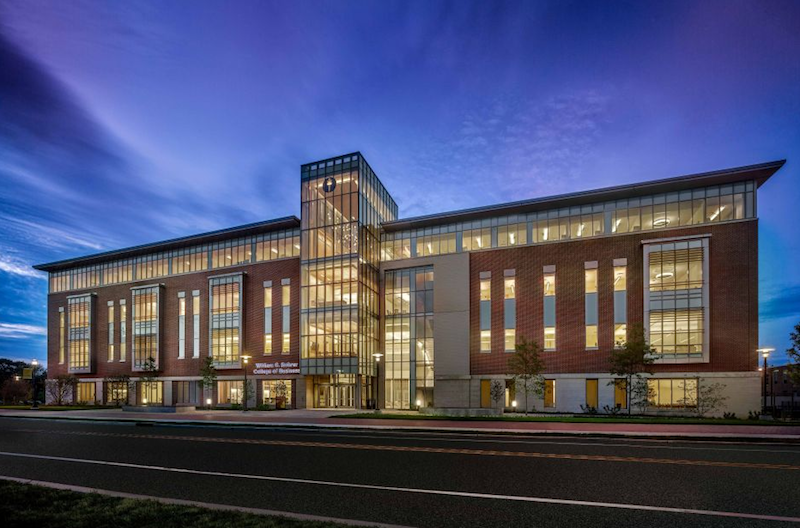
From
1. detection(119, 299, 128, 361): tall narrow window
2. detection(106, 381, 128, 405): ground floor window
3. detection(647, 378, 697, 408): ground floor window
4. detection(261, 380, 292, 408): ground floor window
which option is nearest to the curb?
detection(261, 380, 292, 408): ground floor window

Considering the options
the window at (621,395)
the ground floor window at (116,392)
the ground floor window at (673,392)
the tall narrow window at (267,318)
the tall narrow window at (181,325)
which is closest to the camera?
the ground floor window at (673,392)

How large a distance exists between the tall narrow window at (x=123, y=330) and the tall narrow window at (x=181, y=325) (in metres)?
9.59

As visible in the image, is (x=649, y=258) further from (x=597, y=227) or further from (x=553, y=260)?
(x=553, y=260)

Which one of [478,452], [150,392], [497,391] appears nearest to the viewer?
[478,452]

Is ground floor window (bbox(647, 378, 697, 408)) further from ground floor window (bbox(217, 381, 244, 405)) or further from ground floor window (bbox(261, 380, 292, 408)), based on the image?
ground floor window (bbox(217, 381, 244, 405))

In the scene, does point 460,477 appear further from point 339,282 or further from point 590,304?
point 339,282

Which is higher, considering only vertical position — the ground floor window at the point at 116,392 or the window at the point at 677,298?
the window at the point at 677,298

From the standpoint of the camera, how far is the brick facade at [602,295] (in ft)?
122

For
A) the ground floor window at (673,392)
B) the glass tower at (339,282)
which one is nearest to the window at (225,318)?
the glass tower at (339,282)

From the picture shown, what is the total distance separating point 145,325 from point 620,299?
5534cm

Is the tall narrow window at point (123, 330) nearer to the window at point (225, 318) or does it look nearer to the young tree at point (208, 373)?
the window at point (225, 318)

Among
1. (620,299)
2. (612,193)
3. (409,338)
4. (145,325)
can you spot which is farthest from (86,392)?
(612,193)

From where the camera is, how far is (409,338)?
48.2 m

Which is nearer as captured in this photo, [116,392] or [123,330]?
[116,392]
